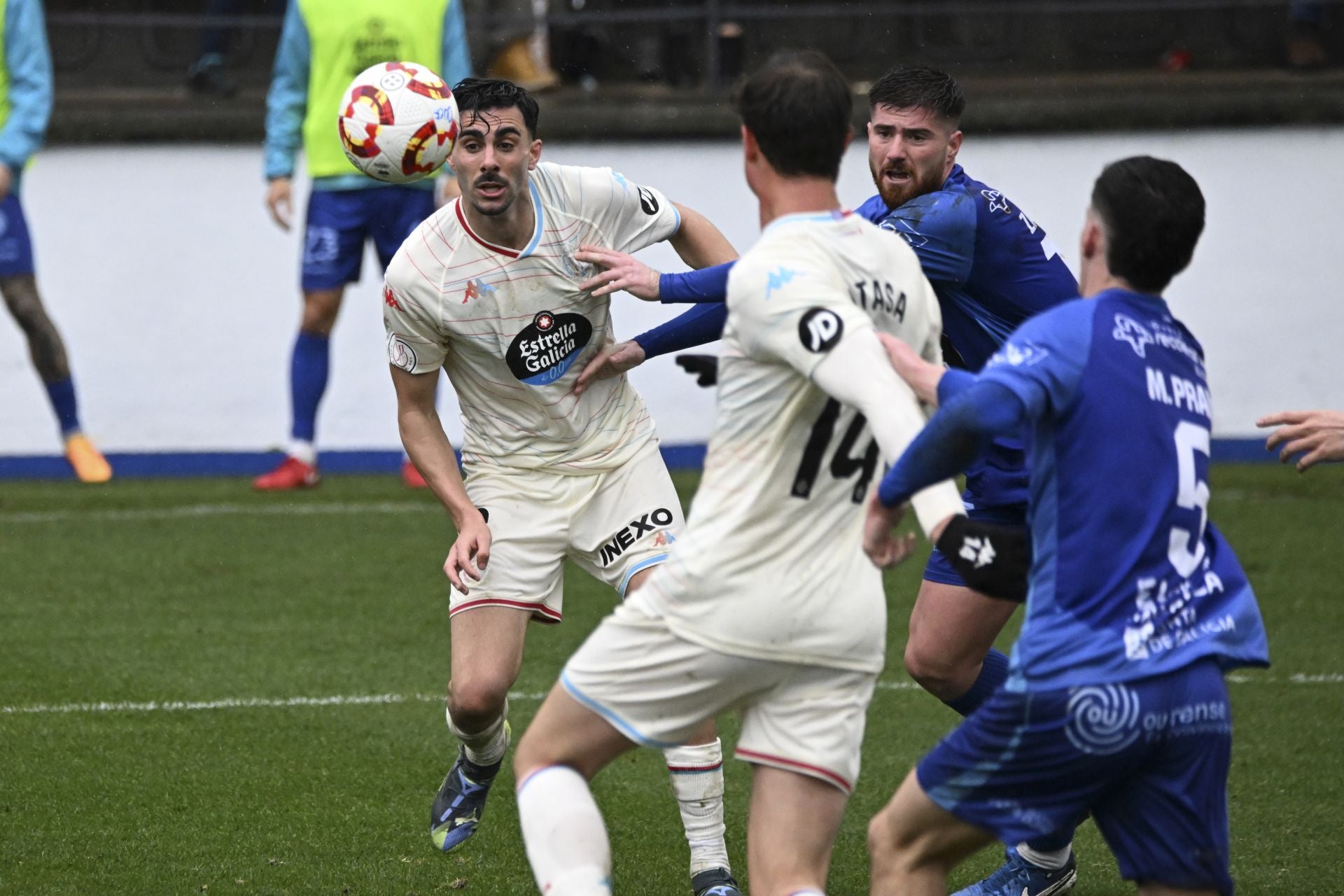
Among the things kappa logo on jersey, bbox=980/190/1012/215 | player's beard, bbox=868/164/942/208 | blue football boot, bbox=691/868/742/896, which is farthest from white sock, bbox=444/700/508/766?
kappa logo on jersey, bbox=980/190/1012/215

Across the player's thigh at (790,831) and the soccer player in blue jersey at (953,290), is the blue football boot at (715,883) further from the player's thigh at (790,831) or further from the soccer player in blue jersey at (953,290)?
the player's thigh at (790,831)

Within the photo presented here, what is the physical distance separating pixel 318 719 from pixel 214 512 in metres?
3.72

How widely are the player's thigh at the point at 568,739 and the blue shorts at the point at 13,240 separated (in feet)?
23.2

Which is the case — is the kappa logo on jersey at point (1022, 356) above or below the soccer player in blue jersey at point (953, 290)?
above

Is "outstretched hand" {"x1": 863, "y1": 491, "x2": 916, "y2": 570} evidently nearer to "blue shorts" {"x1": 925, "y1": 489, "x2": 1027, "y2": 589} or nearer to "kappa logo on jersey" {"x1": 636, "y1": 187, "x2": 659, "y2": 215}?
"blue shorts" {"x1": 925, "y1": 489, "x2": 1027, "y2": 589}

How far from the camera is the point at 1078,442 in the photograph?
3.08 metres

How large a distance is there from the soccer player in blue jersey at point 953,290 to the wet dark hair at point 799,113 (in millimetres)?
1260

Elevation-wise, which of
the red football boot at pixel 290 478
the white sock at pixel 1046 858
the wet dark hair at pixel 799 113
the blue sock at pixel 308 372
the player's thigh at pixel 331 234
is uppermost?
the wet dark hair at pixel 799 113

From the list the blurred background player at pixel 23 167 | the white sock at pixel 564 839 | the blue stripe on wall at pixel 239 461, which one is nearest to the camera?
the white sock at pixel 564 839

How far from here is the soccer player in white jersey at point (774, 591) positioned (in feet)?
10.6

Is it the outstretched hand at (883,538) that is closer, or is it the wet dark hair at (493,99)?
the outstretched hand at (883,538)

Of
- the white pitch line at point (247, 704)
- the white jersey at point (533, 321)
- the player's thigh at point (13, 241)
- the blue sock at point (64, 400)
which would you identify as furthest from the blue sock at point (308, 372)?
the white jersey at point (533, 321)

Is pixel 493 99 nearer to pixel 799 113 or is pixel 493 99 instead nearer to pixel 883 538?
pixel 799 113

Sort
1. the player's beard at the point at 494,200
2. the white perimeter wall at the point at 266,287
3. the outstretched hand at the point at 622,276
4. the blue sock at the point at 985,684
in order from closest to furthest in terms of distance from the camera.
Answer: the outstretched hand at the point at 622,276 < the player's beard at the point at 494,200 < the blue sock at the point at 985,684 < the white perimeter wall at the point at 266,287
